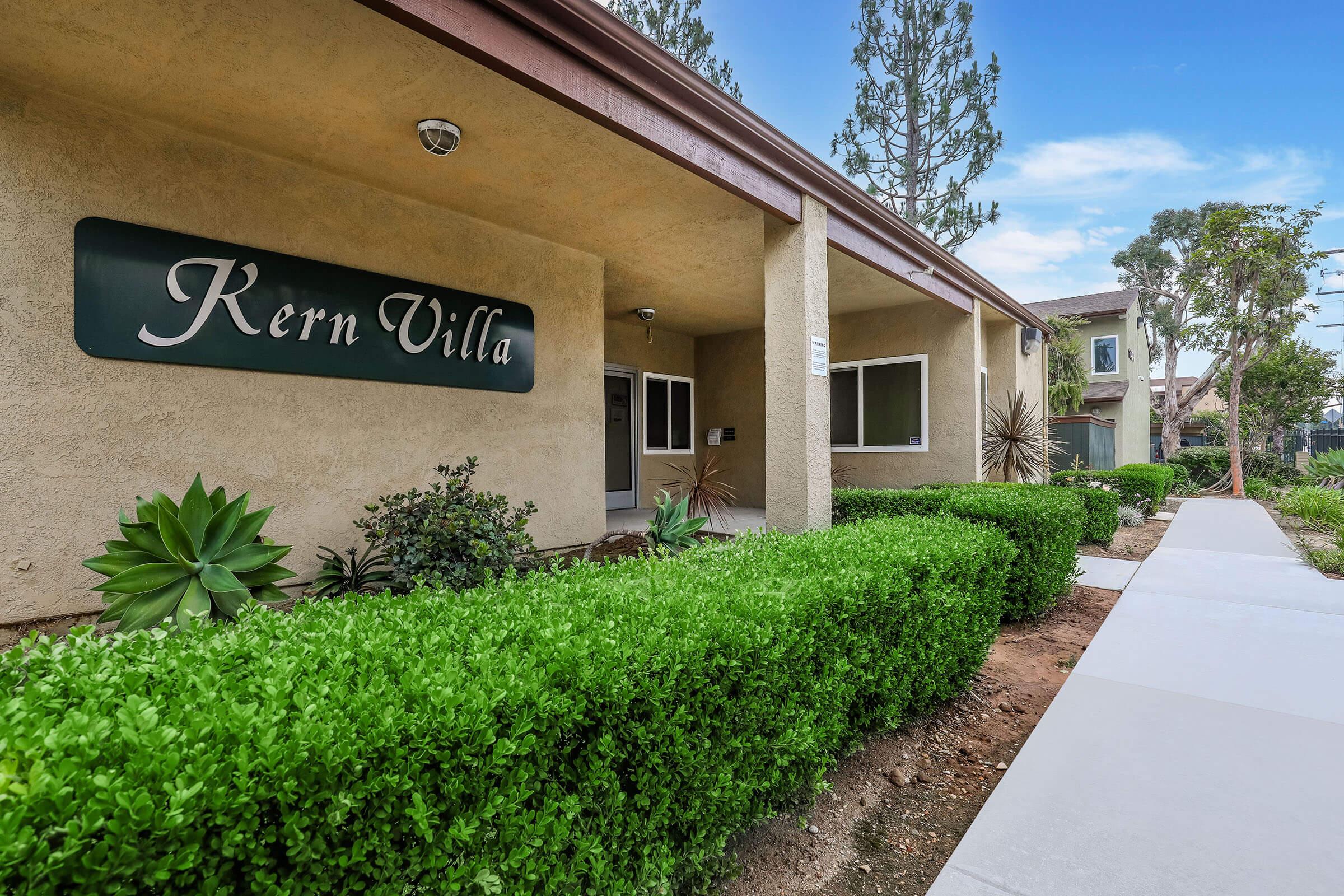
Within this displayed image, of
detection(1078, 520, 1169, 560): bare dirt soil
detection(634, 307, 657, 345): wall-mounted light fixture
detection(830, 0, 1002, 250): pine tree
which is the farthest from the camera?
detection(830, 0, 1002, 250): pine tree

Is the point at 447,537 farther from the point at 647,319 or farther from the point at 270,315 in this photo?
the point at 647,319

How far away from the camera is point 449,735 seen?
124cm

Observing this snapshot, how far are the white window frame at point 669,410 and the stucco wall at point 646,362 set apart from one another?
23 mm

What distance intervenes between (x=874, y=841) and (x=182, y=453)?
Result: 4545 millimetres

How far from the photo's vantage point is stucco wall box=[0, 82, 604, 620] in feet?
11.3

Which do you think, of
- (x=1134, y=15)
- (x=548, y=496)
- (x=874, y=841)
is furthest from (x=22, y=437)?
(x=1134, y=15)

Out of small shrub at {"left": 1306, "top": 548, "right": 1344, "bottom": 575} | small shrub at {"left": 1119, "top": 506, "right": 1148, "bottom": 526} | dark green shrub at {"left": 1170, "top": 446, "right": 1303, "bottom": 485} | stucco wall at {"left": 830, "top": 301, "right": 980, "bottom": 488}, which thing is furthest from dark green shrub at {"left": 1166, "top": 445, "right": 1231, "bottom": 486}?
stucco wall at {"left": 830, "top": 301, "right": 980, "bottom": 488}

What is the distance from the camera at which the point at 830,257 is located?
21.0ft

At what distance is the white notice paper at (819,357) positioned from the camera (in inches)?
187

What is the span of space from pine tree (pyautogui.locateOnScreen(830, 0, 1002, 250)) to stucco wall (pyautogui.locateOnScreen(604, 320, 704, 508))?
7457mm

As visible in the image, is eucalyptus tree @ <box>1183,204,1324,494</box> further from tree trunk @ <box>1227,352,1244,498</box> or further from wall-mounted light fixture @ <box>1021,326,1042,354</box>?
wall-mounted light fixture @ <box>1021,326,1042,354</box>

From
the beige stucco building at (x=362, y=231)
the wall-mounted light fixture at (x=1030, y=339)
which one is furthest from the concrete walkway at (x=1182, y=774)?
the wall-mounted light fixture at (x=1030, y=339)

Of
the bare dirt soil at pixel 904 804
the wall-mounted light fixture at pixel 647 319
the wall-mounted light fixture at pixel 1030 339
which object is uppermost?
the wall-mounted light fixture at pixel 647 319

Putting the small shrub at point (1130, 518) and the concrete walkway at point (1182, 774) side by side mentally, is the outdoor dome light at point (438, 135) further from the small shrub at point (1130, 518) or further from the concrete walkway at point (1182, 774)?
the small shrub at point (1130, 518)
